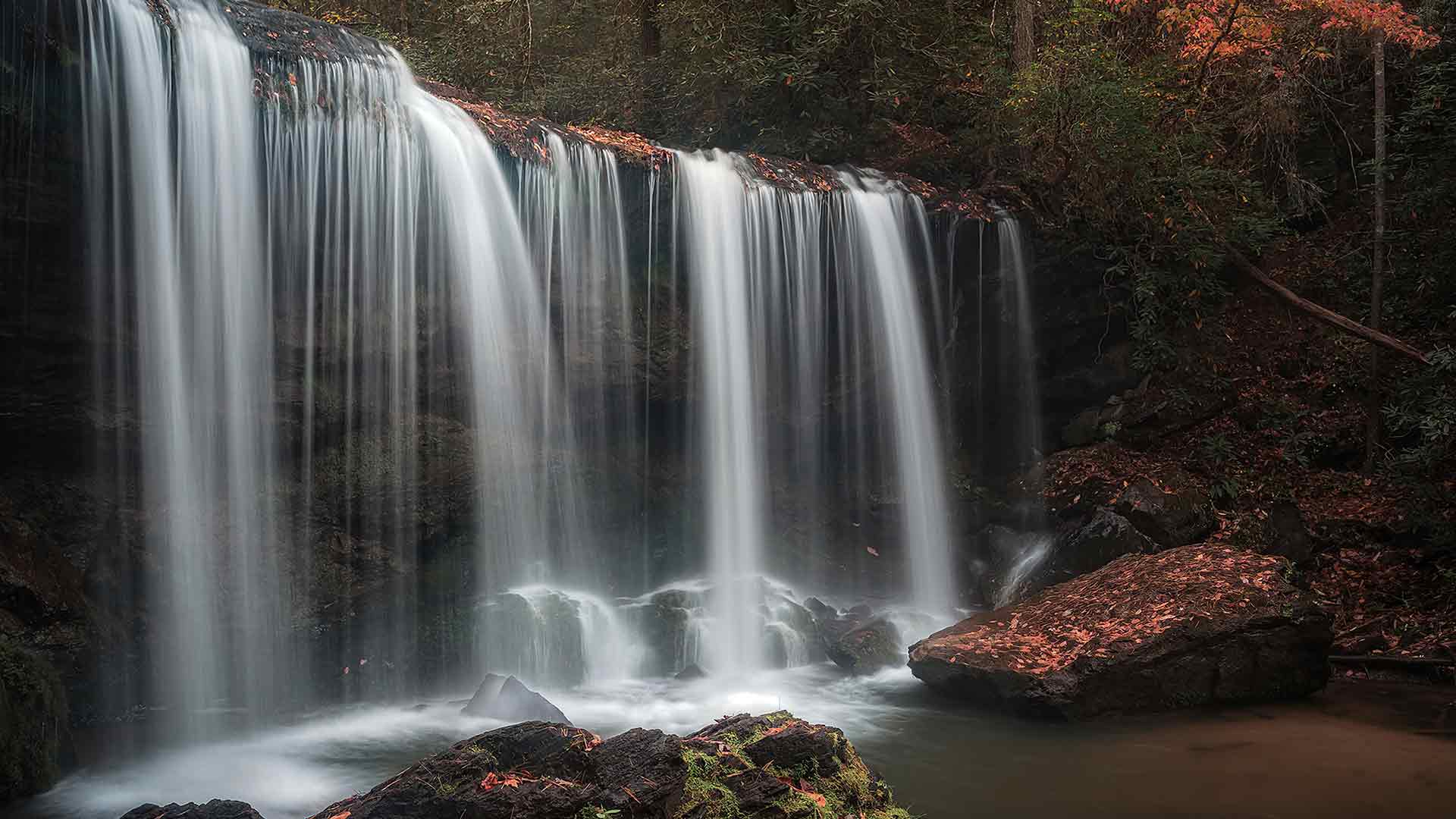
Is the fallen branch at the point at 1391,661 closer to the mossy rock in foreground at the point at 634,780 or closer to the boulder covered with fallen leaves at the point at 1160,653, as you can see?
the boulder covered with fallen leaves at the point at 1160,653

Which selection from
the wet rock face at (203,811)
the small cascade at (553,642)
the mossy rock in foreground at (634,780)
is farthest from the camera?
the small cascade at (553,642)

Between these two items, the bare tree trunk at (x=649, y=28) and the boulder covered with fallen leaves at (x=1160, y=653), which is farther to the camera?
the bare tree trunk at (x=649, y=28)

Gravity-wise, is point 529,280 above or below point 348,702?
above

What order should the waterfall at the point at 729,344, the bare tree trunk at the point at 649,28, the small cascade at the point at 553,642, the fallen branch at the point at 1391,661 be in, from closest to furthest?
the fallen branch at the point at 1391,661 → the small cascade at the point at 553,642 → the waterfall at the point at 729,344 → the bare tree trunk at the point at 649,28

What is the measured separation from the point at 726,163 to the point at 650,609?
5.50m

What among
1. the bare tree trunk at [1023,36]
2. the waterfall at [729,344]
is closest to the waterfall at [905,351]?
the waterfall at [729,344]

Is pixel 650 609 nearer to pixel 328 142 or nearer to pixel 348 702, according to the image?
pixel 348 702

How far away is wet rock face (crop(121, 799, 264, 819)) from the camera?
461 cm

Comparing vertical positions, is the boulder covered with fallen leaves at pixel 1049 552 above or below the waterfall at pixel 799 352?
below

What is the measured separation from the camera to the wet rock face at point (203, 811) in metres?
4.61

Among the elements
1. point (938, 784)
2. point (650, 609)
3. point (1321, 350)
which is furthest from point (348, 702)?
point (1321, 350)

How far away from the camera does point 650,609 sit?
10.5 meters

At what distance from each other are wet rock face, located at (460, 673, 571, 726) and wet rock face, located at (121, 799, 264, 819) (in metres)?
3.37

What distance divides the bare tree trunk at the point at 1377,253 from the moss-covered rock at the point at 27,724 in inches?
529
